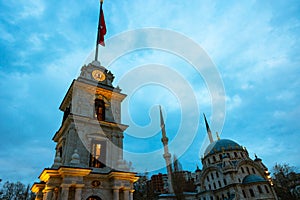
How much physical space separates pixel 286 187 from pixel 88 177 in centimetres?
4957

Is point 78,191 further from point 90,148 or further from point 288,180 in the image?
point 288,180

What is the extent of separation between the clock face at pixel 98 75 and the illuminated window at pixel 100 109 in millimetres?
2547

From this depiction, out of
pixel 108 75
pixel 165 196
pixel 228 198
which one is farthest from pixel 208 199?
pixel 108 75

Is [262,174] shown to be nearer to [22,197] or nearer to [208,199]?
[208,199]

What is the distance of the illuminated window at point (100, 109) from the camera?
1747cm

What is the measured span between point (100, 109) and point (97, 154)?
168 inches

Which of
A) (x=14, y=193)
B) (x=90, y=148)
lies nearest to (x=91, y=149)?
(x=90, y=148)

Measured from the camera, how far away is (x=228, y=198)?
145 feet

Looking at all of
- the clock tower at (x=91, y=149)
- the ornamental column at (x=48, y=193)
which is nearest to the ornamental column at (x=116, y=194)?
the clock tower at (x=91, y=149)

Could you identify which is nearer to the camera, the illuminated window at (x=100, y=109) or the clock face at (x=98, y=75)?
the illuminated window at (x=100, y=109)

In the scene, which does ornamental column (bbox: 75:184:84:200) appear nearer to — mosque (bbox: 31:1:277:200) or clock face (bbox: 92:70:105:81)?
mosque (bbox: 31:1:277:200)

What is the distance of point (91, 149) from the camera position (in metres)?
15.2

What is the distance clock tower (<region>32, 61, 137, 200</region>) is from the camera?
1261 cm

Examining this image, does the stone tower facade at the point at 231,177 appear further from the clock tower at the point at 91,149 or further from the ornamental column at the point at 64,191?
the ornamental column at the point at 64,191
